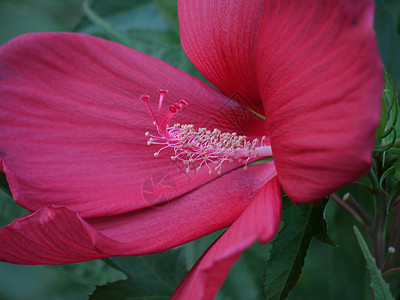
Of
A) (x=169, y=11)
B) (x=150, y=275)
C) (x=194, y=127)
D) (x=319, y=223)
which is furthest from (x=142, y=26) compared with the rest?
(x=319, y=223)

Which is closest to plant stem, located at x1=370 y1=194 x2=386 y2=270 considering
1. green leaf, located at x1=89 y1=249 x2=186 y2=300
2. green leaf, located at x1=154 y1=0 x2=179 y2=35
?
green leaf, located at x1=89 y1=249 x2=186 y2=300

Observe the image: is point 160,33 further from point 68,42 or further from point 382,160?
point 382,160

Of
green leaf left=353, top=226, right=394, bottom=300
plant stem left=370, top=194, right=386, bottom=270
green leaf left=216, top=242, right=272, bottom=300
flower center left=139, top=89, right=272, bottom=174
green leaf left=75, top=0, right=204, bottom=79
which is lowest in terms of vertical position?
green leaf left=216, top=242, right=272, bottom=300

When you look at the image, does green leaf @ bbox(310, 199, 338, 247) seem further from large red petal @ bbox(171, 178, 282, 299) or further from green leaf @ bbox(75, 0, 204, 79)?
green leaf @ bbox(75, 0, 204, 79)

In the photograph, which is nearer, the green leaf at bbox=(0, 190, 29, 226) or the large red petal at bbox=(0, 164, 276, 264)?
the large red petal at bbox=(0, 164, 276, 264)

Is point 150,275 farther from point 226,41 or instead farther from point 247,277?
point 226,41

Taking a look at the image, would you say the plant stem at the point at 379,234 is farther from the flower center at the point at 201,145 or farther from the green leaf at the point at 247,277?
the green leaf at the point at 247,277
